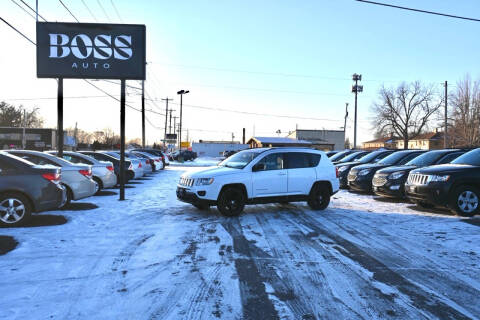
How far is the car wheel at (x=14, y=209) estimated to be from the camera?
7.27 m

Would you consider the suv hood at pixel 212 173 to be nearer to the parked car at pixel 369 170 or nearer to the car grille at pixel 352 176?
the parked car at pixel 369 170

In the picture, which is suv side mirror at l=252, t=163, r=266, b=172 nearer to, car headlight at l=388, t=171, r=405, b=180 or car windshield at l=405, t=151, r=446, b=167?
car headlight at l=388, t=171, r=405, b=180

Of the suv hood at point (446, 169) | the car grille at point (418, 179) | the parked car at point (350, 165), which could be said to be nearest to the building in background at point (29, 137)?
the parked car at point (350, 165)

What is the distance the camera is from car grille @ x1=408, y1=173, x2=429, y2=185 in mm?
9078

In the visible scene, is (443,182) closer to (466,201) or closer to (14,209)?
(466,201)

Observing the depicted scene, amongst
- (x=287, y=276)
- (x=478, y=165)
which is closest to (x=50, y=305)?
(x=287, y=276)

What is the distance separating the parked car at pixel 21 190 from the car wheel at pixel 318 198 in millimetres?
6365

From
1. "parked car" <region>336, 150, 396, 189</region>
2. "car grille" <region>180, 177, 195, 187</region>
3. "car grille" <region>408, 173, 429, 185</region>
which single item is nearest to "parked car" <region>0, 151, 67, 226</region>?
"car grille" <region>180, 177, 195, 187</region>

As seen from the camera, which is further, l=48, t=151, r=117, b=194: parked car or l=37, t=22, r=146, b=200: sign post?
l=48, t=151, r=117, b=194: parked car

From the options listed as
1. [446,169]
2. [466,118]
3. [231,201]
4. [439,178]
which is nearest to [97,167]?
[231,201]

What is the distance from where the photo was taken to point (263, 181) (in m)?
8.97

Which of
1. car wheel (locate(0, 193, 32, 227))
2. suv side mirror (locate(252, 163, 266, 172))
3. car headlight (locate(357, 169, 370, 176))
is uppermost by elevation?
suv side mirror (locate(252, 163, 266, 172))

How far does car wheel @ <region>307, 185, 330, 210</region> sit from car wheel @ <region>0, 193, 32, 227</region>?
265 inches

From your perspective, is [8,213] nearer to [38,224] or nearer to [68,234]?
[38,224]
